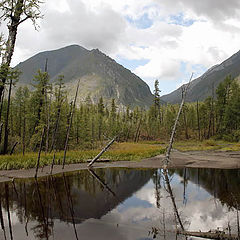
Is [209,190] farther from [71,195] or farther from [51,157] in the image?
[51,157]

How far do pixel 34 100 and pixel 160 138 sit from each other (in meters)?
47.8

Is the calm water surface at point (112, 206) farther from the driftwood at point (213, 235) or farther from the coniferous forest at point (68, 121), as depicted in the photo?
the coniferous forest at point (68, 121)

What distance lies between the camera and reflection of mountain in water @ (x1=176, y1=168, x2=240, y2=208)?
37.6ft

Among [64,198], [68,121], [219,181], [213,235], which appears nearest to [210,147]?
[68,121]

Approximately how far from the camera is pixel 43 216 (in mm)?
8891

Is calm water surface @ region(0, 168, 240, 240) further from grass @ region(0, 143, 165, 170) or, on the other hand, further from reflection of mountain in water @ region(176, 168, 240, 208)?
grass @ region(0, 143, 165, 170)

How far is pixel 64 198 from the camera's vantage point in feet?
37.5

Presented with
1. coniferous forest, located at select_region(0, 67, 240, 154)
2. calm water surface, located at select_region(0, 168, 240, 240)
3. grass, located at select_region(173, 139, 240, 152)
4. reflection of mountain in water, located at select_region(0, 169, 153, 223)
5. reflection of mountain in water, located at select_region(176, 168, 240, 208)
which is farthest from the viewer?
grass, located at select_region(173, 139, 240, 152)

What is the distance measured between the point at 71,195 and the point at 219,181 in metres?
10.2

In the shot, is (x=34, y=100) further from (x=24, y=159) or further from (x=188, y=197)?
(x=188, y=197)

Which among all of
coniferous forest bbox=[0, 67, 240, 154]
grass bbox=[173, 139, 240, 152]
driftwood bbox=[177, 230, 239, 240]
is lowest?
driftwood bbox=[177, 230, 239, 240]

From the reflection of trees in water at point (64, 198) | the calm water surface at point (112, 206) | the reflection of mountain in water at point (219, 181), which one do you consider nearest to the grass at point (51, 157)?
the calm water surface at point (112, 206)

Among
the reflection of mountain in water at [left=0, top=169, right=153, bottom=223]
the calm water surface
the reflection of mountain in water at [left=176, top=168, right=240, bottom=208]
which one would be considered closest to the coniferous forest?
the reflection of mountain in water at [left=0, top=169, right=153, bottom=223]

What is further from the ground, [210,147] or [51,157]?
[51,157]
